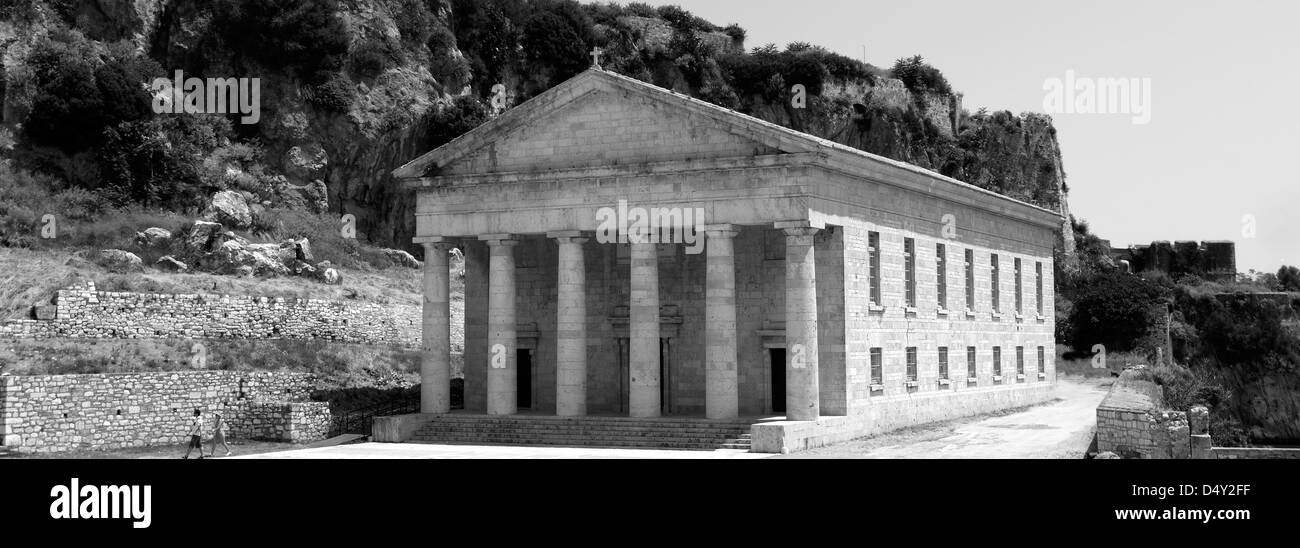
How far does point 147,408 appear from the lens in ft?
125

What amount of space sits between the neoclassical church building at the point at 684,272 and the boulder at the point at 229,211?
2364cm

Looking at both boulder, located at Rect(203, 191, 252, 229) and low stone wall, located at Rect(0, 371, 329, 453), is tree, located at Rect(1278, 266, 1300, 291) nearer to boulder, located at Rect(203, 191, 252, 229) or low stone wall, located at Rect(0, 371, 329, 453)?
boulder, located at Rect(203, 191, 252, 229)

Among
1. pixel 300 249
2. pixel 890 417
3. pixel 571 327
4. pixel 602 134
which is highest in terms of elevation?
pixel 602 134

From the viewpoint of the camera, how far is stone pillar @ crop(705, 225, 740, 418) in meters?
36.8

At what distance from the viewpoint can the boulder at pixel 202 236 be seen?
54.7 meters

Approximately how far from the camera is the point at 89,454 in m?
35.6

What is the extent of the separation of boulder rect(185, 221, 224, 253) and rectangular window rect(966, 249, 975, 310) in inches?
1164

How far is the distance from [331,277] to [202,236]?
5.39 m

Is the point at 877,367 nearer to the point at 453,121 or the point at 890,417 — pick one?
the point at 890,417

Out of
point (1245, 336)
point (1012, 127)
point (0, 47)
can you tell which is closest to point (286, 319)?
point (0, 47)

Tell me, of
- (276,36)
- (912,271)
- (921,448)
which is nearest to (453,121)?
(276,36)

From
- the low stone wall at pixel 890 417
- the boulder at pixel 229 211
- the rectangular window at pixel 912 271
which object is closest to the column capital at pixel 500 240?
the low stone wall at pixel 890 417

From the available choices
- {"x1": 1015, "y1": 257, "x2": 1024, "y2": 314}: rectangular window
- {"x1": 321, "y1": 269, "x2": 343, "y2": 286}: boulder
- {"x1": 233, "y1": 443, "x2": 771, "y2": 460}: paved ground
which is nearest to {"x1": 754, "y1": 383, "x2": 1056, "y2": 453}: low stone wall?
{"x1": 233, "y1": 443, "x2": 771, "y2": 460}: paved ground
